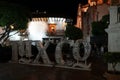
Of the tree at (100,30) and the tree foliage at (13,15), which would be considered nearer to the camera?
the tree foliage at (13,15)

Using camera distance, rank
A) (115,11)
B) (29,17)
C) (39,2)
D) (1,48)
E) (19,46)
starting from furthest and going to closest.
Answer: (39,2)
(29,17)
(1,48)
(19,46)
(115,11)

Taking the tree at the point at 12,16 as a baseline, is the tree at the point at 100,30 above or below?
below

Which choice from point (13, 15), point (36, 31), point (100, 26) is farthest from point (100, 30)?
point (36, 31)

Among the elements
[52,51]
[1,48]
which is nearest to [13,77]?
[1,48]

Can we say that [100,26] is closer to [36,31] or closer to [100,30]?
[100,30]

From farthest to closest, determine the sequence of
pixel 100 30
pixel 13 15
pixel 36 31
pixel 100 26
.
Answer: pixel 36 31
pixel 100 30
pixel 100 26
pixel 13 15

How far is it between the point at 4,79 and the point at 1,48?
9261mm

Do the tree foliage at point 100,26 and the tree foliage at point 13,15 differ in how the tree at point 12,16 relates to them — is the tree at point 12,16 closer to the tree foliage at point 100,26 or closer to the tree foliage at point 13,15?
the tree foliage at point 13,15

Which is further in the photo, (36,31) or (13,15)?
(36,31)

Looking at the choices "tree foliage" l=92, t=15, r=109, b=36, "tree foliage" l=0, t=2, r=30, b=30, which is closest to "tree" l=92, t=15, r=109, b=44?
"tree foliage" l=92, t=15, r=109, b=36

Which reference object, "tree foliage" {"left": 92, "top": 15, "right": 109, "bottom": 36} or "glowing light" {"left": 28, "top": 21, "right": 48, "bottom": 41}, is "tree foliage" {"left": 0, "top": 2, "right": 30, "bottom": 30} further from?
"glowing light" {"left": 28, "top": 21, "right": 48, "bottom": 41}

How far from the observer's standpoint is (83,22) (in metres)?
43.3

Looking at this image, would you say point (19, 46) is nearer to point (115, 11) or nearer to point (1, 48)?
point (1, 48)

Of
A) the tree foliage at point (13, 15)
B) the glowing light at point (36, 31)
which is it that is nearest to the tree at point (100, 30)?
the tree foliage at point (13, 15)
